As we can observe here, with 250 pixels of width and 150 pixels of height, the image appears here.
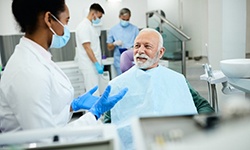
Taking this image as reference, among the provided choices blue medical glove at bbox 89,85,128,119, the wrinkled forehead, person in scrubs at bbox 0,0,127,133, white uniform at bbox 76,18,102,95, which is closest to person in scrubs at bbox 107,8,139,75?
white uniform at bbox 76,18,102,95

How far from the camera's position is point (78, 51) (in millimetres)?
3195

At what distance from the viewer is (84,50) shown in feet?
10.3

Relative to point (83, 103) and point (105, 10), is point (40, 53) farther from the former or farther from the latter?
point (105, 10)

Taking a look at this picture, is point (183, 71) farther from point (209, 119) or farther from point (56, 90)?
point (209, 119)

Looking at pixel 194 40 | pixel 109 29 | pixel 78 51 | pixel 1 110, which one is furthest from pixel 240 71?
pixel 194 40

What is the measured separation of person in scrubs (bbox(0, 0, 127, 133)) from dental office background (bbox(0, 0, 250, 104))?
0.13 m

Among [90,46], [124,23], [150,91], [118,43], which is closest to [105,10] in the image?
Answer: [124,23]

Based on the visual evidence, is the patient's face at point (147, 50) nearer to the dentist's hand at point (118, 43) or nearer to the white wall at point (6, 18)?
the dentist's hand at point (118, 43)

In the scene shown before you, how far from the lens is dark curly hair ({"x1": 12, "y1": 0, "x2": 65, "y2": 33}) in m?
0.96

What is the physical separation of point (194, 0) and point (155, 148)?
18.4ft

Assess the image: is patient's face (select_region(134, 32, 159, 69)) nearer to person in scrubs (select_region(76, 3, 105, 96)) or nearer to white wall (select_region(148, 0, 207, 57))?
person in scrubs (select_region(76, 3, 105, 96))

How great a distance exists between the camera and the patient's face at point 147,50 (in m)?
1.67

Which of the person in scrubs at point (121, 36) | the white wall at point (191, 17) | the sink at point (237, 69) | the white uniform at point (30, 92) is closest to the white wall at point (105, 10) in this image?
the person in scrubs at point (121, 36)

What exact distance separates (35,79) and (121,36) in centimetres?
282
